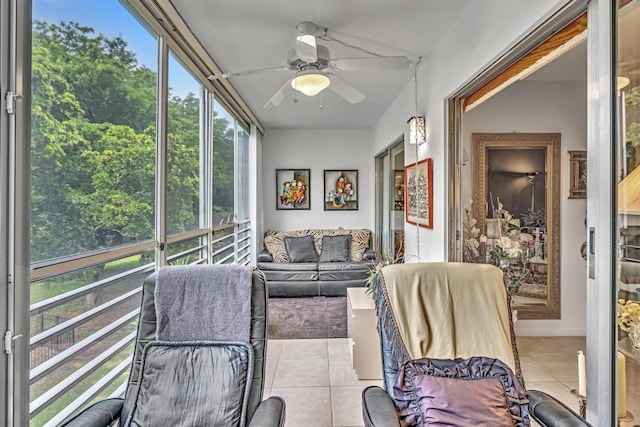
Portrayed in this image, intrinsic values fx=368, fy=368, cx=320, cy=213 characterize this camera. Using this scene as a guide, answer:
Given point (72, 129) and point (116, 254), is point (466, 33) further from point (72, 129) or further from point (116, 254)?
point (116, 254)

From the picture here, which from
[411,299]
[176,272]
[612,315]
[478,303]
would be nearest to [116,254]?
[176,272]

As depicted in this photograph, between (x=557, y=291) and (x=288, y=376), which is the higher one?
(x=557, y=291)

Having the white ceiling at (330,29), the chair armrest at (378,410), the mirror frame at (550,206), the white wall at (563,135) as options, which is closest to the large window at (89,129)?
the white ceiling at (330,29)

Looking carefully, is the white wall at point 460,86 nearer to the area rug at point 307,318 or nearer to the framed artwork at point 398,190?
the framed artwork at point 398,190

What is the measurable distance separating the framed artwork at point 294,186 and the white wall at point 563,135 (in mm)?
3689

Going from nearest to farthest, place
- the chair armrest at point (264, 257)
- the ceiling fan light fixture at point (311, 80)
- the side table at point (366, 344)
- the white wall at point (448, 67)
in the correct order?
1. the white wall at point (448, 67)
2. the ceiling fan light fixture at point (311, 80)
3. the side table at point (366, 344)
4. the chair armrest at point (264, 257)

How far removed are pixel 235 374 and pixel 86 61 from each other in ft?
5.16

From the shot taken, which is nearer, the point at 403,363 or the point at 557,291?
the point at 403,363

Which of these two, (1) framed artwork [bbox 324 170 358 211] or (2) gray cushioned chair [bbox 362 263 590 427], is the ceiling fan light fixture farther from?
(1) framed artwork [bbox 324 170 358 211]

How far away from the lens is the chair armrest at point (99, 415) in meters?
1.31

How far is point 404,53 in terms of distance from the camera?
3.12 m

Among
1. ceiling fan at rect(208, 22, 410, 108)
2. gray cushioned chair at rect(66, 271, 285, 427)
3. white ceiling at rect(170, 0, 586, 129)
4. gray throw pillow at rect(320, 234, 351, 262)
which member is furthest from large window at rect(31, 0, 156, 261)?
gray throw pillow at rect(320, 234, 351, 262)

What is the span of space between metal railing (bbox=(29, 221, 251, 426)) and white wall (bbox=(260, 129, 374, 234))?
4.16 m

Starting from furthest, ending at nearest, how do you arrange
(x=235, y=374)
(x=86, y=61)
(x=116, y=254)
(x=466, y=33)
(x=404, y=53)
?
1. (x=404, y=53)
2. (x=466, y=33)
3. (x=116, y=254)
4. (x=86, y=61)
5. (x=235, y=374)
